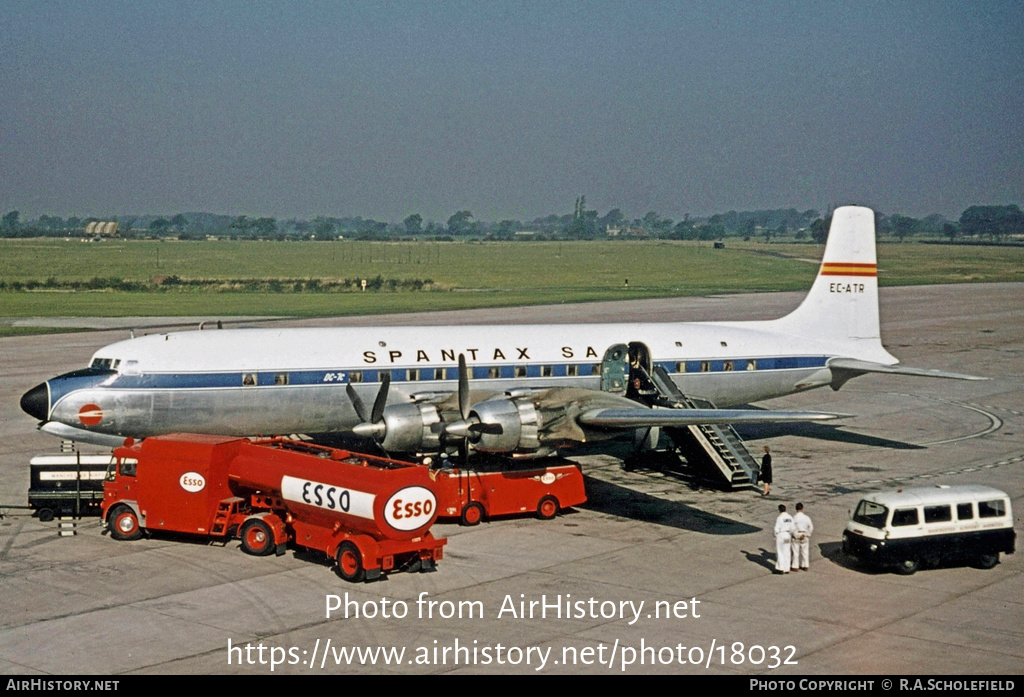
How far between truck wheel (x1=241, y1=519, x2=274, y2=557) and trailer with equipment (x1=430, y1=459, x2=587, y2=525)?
406 centimetres

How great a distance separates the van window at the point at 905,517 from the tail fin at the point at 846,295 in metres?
15.8

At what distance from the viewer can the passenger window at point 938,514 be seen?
71.1 ft

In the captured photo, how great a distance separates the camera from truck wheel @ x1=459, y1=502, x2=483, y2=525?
83.3 feet

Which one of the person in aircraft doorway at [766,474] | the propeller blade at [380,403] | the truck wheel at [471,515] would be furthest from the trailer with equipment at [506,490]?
the person in aircraft doorway at [766,474]

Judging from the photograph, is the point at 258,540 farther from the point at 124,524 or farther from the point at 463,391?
the point at 463,391

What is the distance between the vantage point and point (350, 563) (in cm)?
2122

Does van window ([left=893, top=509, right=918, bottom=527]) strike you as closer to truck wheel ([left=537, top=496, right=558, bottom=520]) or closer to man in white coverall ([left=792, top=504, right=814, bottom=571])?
man in white coverall ([left=792, top=504, right=814, bottom=571])

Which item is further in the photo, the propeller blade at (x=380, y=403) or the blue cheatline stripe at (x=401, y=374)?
the blue cheatline stripe at (x=401, y=374)

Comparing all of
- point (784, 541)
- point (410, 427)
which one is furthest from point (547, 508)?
point (784, 541)

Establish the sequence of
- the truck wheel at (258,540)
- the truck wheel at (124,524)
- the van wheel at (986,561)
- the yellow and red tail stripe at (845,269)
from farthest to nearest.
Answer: the yellow and red tail stripe at (845,269) < the truck wheel at (124,524) < the truck wheel at (258,540) < the van wheel at (986,561)

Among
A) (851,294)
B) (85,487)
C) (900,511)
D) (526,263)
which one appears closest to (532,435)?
(900,511)

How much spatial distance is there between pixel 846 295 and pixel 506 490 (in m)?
17.1

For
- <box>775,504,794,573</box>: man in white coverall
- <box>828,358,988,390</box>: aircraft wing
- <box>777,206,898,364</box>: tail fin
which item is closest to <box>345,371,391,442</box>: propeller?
<box>775,504,794,573</box>: man in white coverall

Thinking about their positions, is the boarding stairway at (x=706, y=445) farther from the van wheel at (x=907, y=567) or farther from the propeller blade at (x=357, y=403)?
the propeller blade at (x=357, y=403)
